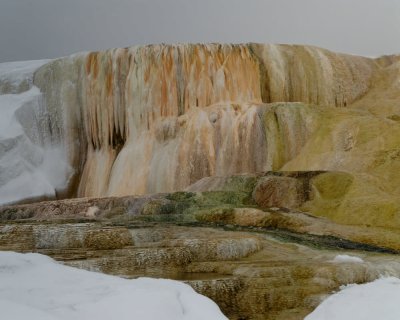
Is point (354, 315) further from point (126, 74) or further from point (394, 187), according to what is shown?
point (126, 74)

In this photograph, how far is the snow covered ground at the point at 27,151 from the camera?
3253 cm

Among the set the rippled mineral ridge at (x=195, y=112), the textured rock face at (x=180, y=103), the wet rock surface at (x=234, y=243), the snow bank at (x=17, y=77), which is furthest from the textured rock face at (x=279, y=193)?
the snow bank at (x=17, y=77)

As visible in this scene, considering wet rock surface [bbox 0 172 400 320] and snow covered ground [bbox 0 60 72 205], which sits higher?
wet rock surface [bbox 0 172 400 320]

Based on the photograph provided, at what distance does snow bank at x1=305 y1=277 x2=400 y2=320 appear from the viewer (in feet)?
24.4

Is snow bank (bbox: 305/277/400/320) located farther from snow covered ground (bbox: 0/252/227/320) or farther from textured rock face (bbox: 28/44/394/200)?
textured rock face (bbox: 28/44/394/200)

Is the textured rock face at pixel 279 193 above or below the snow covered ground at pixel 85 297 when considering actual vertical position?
below

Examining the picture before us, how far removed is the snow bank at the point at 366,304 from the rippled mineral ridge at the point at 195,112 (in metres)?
16.2

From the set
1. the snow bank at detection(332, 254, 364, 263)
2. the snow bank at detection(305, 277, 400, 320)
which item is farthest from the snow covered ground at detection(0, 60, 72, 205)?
the snow bank at detection(305, 277, 400, 320)

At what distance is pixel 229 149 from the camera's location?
28.4m

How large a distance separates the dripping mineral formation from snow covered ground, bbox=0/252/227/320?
5.84 ft

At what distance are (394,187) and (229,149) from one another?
32.3 feet

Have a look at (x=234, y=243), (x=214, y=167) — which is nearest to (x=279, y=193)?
(x=234, y=243)

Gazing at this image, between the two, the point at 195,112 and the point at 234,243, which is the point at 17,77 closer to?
the point at 195,112

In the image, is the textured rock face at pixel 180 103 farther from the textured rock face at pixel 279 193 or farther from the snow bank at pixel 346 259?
the snow bank at pixel 346 259
